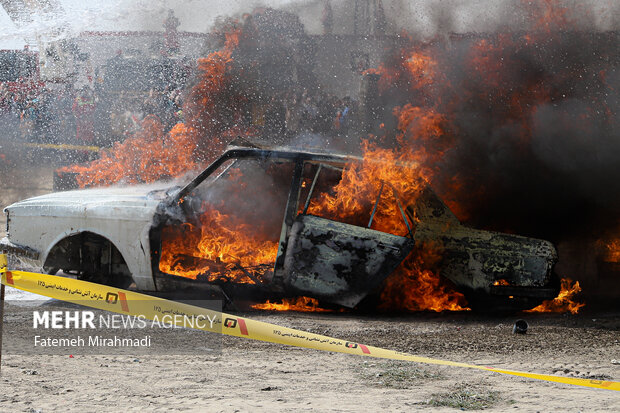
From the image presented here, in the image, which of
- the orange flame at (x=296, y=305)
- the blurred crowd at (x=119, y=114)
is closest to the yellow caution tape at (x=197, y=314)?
the orange flame at (x=296, y=305)

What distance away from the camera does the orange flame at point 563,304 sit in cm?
631

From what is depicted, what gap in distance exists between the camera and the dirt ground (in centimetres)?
315

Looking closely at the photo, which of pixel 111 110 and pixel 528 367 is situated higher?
pixel 111 110

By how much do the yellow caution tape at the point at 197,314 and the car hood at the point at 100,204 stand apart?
167 centimetres

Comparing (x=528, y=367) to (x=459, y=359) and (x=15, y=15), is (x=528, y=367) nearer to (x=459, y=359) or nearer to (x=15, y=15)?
(x=459, y=359)

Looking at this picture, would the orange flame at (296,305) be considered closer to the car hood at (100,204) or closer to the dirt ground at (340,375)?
the dirt ground at (340,375)

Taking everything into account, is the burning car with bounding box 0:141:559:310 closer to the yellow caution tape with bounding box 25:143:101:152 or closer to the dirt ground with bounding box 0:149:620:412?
the dirt ground with bounding box 0:149:620:412

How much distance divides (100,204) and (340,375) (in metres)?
3.25

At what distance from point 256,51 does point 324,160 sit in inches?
377

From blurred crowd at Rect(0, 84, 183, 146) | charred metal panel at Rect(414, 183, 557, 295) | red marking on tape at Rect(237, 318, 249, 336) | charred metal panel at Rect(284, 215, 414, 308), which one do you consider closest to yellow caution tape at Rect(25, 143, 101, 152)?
blurred crowd at Rect(0, 84, 183, 146)

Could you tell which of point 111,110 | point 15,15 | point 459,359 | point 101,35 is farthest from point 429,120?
point 15,15

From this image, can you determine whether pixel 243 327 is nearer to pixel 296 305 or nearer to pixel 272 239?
pixel 272 239

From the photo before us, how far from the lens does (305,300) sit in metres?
5.89

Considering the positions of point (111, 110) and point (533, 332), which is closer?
point (533, 332)
